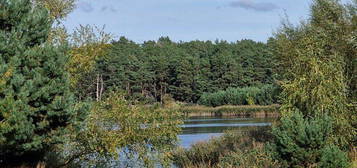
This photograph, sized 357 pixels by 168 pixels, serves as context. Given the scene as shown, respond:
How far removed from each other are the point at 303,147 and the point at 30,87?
307 inches

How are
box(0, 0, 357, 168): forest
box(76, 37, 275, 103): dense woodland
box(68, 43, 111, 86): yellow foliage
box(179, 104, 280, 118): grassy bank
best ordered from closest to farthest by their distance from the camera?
box(0, 0, 357, 168): forest → box(68, 43, 111, 86): yellow foliage → box(179, 104, 280, 118): grassy bank → box(76, 37, 275, 103): dense woodland

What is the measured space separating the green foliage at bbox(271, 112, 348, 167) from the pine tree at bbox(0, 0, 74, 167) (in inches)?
239

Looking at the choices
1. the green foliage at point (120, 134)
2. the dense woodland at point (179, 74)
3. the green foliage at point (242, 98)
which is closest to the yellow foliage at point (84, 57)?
the green foliage at point (120, 134)

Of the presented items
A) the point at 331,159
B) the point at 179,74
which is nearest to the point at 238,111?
the point at 179,74

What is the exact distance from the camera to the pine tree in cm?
1426

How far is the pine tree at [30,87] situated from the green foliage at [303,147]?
6.07 meters

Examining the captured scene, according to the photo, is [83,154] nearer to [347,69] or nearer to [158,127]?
[158,127]

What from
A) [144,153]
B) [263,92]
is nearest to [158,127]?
[144,153]

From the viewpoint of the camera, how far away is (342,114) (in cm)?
2083

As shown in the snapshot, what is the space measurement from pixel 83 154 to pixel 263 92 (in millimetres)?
60050

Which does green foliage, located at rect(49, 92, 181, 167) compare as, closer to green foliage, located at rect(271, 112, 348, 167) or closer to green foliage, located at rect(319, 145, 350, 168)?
green foliage, located at rect(271, 112, 348, 167)

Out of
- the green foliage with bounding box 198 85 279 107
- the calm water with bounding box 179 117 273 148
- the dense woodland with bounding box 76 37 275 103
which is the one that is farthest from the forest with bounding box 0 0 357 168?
the dense woodland with bounding box 76 37 275 103

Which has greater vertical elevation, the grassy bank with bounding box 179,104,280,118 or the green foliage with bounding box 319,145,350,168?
the grassy bank with bounding box 179,104,280,118

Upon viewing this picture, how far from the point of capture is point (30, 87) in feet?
47.7
